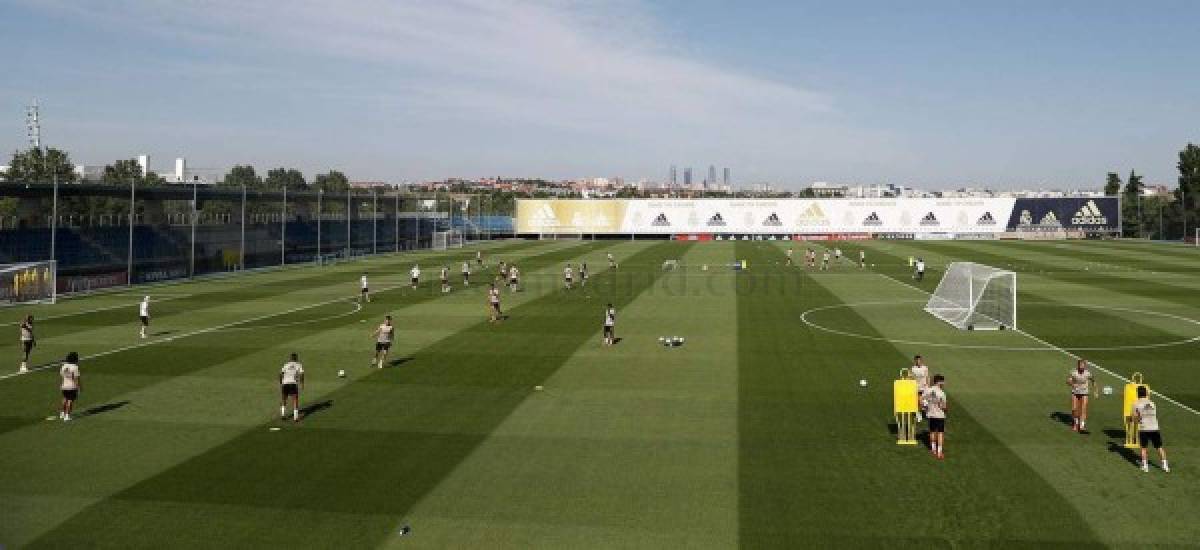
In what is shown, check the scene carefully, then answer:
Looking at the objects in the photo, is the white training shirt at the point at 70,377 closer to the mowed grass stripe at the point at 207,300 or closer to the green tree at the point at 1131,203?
the mowed grass stripe at the point at 207,300

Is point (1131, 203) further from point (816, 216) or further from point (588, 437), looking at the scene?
point (588, 437)

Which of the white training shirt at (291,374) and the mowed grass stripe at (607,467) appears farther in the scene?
the white training shirt at (291,374)

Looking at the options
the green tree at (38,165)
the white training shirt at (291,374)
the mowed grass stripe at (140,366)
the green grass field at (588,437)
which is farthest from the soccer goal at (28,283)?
the green tree at (38,165)

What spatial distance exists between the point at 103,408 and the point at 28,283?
31570 mm

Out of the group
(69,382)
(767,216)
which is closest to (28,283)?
(69,382)

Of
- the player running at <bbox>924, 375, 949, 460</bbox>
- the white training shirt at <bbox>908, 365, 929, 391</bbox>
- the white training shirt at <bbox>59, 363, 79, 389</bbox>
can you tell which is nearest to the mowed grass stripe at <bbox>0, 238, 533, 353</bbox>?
the white training shirt at <bbox>59, 363, 79, 389</bbox>

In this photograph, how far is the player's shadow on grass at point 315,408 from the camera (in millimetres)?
21047

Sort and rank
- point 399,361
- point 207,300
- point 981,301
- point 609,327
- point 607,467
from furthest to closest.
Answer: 1. point 207,300
2. point 981,301
3. point 609,327
4. point 399,361
5. point 607,467

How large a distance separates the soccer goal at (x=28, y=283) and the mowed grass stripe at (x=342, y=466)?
104ft

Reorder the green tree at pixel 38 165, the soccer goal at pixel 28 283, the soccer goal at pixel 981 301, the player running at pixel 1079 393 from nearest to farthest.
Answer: the player running at pixel 1079 393, the soccer goal at pixel 981 301, the soccer goal at pixel 28 283, the green tree at pixel 38 165

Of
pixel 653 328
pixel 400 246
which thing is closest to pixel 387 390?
pixel 653 328

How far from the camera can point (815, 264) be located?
7456 centimetres

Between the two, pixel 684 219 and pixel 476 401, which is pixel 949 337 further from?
pixel 684 219

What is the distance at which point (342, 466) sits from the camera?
656 inches
